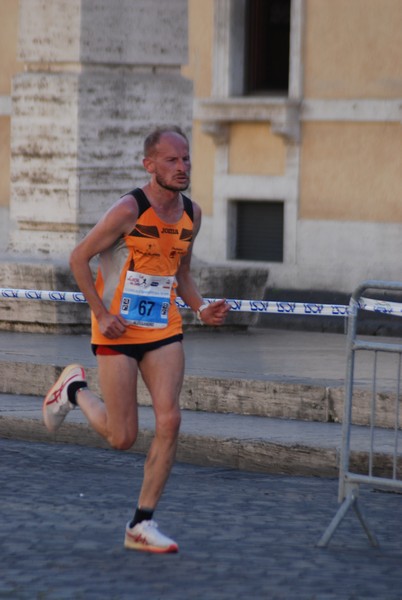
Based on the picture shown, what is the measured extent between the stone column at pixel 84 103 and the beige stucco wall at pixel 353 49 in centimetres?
628

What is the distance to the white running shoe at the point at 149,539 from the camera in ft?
25.8

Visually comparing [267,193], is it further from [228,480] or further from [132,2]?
[228,480]

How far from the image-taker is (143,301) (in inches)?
317

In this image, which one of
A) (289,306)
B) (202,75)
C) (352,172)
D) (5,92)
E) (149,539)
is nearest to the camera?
(149,539)

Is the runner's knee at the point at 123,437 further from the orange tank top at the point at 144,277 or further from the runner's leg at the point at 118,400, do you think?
the orange tank top at the point at 144,277

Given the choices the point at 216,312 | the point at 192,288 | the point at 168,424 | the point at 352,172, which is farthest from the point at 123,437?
the point at 352,172

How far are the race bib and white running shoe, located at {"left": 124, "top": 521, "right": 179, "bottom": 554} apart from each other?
836mm

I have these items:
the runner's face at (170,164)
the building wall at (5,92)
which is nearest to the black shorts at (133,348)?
the runner's face at (170,164)

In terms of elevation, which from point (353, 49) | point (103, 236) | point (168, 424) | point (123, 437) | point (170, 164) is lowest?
point (123, 437)

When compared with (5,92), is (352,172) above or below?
below

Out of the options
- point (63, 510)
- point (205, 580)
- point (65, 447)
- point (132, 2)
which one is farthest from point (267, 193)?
point (205, 580)

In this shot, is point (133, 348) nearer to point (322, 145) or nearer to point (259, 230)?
point (322, 145)

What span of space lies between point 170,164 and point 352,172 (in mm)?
14511

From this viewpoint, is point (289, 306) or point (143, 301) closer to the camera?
point (143, 301)
